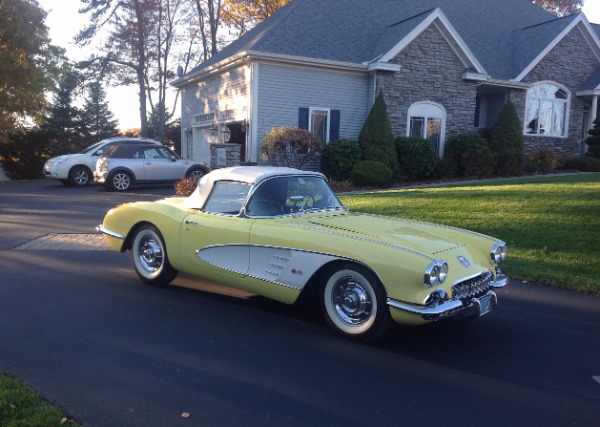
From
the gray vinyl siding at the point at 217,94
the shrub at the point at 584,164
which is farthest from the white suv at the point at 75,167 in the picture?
the shrub at the point at 584,164

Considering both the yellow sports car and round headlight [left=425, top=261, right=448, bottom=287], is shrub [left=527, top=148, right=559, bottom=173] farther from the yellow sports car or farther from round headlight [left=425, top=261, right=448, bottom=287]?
round headlight [left=425, top=261, right=448, bottom=287]

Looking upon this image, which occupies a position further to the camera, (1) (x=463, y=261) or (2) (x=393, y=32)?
(2) (x=393, y=32)

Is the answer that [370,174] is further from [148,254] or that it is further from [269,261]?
[269,261]

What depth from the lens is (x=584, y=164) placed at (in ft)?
68.7

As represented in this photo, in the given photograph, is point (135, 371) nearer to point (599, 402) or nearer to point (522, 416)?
point (522, 416)

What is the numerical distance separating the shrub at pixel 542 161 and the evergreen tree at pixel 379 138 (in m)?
5.92

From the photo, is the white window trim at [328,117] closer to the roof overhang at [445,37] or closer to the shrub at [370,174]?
the roof overhang at [445,37]

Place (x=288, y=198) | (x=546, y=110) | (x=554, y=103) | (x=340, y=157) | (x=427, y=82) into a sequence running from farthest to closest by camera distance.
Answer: (x=554, y=103) < (x=546, y=110) < (x=427, y=82) < (x=340, y=157) < (x=288, y=198)

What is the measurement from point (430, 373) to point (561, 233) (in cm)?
563

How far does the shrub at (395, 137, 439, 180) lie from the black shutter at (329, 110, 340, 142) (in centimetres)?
212

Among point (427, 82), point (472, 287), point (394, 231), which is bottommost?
point (472, 287)

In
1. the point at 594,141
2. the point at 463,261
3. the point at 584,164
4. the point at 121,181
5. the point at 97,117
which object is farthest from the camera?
the point at 97,117

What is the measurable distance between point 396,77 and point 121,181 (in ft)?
32.8

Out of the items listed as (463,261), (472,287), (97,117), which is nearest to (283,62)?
(463,261)
